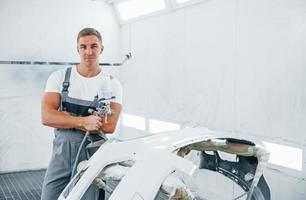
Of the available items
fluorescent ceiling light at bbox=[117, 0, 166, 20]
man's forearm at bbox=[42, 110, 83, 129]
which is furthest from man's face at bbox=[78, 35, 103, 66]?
fluorescent ceiling light at bbox=[117, 0, 166, 20]

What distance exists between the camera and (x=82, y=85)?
1.87m

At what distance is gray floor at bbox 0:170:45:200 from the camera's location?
11.5 ft

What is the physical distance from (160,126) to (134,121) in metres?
0.75

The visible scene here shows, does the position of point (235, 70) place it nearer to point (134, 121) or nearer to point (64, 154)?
point (64, 154)

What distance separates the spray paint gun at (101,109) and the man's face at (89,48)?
23cm

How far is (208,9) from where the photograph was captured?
10.9 ft

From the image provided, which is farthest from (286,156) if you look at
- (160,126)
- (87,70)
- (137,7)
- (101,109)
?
(137,7)

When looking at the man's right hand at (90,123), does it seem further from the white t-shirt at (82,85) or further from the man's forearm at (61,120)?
the white t-shirt at (82,85)

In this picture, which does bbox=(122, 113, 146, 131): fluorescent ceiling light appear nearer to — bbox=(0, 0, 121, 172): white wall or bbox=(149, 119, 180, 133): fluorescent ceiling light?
bbox=(149, 119, 180, 133): fluorescent ceiling light

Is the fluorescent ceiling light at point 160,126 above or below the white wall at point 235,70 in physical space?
below

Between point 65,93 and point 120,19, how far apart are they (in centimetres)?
341

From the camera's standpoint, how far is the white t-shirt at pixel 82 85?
184 centimetres

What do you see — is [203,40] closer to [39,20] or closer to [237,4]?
[237,4]

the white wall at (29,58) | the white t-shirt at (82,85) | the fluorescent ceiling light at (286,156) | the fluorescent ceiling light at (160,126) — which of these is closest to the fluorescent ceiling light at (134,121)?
the fluorescent ceiling light at (160,126)
